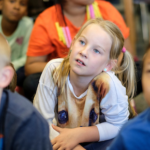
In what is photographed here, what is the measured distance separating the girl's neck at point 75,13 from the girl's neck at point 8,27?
523 mm

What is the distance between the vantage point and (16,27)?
174cm

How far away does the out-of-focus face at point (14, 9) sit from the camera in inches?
63.1

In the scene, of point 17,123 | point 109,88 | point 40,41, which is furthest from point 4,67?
point 40,41

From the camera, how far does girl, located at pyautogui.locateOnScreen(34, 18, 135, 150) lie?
89cm

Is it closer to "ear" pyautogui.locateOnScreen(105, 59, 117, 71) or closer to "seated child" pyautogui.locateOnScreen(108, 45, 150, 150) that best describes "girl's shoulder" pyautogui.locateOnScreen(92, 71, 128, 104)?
"ear" pyautogui.locateOnScreen(105, 59, 117, 71)

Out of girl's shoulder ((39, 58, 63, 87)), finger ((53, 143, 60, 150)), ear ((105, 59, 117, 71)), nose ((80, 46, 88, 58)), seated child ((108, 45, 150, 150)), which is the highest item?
nose ((80, 46, 88, 58))

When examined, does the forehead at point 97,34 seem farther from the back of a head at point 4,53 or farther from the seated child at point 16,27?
the seated child at point 16,27

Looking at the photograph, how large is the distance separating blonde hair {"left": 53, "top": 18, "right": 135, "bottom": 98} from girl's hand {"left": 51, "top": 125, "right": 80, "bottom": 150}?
0.18 metres

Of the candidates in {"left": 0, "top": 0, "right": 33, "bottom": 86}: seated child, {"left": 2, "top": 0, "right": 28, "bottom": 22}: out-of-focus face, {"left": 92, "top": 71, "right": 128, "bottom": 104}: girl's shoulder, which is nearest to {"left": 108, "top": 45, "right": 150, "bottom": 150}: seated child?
{"left": 92, "top": 71, "right": 128, "bottom": 104}: girl's shoulder

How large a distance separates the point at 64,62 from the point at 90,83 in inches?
5.9

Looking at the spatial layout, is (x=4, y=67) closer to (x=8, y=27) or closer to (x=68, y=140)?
(x=68, y=140)

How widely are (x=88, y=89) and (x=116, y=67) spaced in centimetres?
Result: 18

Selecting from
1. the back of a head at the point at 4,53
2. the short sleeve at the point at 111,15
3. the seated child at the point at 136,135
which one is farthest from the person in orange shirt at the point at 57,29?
the seated child at the point at 136,135

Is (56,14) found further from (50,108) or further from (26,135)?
(26,135)
